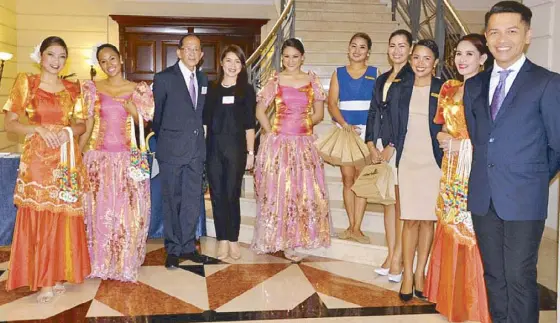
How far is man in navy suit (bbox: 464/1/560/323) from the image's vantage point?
208cm

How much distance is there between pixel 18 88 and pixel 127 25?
18.6 ft

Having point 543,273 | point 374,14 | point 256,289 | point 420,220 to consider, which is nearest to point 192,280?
point 256,289

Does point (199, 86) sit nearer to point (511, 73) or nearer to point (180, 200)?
point (180, 200)

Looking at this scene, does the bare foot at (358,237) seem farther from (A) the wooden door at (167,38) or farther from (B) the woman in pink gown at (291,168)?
(A) the wooden door at (167,38)

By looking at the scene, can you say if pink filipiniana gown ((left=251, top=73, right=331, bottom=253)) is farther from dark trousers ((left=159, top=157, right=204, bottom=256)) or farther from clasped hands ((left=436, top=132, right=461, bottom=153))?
clasped hands ((left=436, top=132, right=461, bottom=153))

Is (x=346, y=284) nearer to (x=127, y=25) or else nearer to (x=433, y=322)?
(x=433, y=322)

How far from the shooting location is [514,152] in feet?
6.93

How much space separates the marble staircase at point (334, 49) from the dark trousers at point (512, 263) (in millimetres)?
1914

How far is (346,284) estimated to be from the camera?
3.67 meters

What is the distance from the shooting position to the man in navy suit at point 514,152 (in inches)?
81.7

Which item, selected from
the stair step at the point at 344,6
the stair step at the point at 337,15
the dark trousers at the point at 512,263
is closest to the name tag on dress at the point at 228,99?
the dark trousers at the point at 512,263

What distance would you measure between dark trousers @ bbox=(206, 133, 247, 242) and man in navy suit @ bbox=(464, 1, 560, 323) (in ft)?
6.73

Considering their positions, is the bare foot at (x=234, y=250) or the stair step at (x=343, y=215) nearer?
the bare foot at (x=234, y=250)

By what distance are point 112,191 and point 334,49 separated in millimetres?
4180
